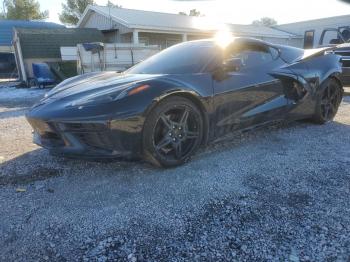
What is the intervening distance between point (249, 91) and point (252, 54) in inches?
22.5

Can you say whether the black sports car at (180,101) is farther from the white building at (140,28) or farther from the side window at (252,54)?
the white building at (140,28)

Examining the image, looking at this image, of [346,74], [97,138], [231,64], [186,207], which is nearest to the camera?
[186,207]

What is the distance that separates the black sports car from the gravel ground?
0.34 meters

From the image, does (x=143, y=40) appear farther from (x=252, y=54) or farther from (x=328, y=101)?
(x=252, y=54)

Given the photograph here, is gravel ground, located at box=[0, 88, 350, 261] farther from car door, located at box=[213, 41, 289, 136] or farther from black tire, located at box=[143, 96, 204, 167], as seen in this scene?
car door, located at box=[213, 41, 289, 136]

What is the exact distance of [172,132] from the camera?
3.10m

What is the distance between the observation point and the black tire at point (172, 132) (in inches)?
115

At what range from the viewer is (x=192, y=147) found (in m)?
3.25

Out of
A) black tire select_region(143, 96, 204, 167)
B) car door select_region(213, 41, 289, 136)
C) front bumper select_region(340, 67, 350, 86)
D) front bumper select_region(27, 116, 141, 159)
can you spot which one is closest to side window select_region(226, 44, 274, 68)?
car door select_region(213, 41, 289, 136)

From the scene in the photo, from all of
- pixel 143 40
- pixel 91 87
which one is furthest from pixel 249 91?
pixel 143 40

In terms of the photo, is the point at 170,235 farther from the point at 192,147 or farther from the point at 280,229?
the point at 192,147

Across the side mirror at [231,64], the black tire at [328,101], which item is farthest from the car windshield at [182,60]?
the black tire at [328,101]

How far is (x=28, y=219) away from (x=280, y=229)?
1788 millimetres

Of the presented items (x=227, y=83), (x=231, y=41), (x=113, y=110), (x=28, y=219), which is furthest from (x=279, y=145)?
(x=28, y=219)
